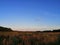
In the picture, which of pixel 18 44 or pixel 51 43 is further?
pixel 51 43

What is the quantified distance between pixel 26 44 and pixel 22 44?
0.83 ft

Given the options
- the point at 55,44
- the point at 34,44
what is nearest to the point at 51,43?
the point at 55,44

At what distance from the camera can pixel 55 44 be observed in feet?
36.9

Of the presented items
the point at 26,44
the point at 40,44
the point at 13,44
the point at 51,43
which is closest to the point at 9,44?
the point at 13,44

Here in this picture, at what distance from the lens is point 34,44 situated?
1109 cm

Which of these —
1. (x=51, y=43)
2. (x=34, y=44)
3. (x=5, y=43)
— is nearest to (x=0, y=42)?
(x=5, y=43)

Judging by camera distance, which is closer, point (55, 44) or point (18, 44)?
point (18, 44)

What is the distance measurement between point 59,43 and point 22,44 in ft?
7.36

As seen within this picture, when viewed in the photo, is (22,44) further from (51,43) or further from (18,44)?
(51,43)

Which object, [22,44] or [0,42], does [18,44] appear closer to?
[22,44]

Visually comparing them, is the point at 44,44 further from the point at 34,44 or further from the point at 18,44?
the point at 18,44

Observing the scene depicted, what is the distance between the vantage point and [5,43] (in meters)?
11.0

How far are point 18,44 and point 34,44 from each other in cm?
107

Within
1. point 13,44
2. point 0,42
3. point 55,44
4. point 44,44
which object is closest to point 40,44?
point 44,44
